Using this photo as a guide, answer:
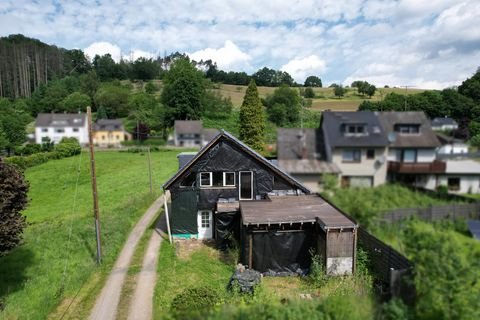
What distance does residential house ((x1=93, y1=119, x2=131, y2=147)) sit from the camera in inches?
407

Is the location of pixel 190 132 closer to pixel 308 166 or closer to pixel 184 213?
pixel 308 166

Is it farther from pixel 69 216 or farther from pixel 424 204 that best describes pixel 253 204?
pixel 69 216

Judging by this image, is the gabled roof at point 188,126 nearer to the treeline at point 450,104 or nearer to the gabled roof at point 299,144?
the gabled roof at point 299,144

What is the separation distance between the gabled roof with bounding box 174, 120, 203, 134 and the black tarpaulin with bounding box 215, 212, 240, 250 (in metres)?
9.83

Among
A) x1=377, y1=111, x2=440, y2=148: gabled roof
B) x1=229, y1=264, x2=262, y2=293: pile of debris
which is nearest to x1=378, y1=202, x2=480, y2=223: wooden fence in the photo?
x1=377, y1=111, x2=440, y2=148: gabled roof

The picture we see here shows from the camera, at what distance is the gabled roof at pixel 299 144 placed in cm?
301

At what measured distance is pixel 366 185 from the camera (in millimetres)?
→ 2953

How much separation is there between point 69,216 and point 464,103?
85.6 ft

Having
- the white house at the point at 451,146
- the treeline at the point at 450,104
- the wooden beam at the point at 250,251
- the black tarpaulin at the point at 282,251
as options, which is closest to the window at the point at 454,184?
the white house at the point at 451,146

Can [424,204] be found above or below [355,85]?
below

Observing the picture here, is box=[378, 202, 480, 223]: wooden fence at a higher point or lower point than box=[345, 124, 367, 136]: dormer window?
lower

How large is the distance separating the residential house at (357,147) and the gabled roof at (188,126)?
4.94 meters

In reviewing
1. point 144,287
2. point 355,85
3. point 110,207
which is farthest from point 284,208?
point 110,207

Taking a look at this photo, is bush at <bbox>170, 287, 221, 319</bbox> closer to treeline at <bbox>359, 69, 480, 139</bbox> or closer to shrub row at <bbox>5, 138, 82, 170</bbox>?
shrub row at <bbox>5, 138, 82, 170</bbox>
